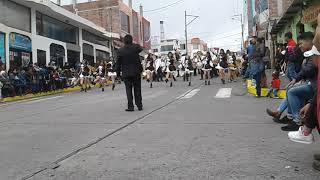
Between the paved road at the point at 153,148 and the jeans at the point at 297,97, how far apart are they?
1.32 ft

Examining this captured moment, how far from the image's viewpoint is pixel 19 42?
29.1 meters

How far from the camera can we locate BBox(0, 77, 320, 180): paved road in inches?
213

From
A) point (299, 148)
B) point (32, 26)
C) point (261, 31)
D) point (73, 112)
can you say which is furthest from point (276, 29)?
point (299, 148)

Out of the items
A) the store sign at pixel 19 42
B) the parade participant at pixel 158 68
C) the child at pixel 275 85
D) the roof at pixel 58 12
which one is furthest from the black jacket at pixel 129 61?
the roof at pixel 58 12

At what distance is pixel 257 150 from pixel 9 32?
2363 cm

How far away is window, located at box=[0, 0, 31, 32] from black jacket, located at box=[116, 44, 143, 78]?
56.1 ft

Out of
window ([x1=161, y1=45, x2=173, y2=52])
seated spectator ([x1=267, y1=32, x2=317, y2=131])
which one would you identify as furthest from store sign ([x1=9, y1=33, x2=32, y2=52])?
window ([x1=161, y1=45, x2=173, y2=52])

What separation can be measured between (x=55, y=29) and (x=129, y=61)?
25.6 m

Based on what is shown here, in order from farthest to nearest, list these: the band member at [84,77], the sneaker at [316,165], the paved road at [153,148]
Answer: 1. the band member at [84,77]
2. the paved road at [153,148]
3. the sneaker at [316,165]

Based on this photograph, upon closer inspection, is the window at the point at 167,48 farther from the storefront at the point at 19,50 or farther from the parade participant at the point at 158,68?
the storefront at the point at 19,50

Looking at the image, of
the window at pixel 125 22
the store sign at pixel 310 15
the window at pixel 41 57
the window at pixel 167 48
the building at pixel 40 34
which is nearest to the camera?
A: the store sign at pixel 310 15

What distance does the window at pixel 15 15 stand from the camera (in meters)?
27.4

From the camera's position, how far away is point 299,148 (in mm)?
6504

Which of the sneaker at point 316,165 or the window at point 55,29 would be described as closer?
the sneaker at point 316,165
